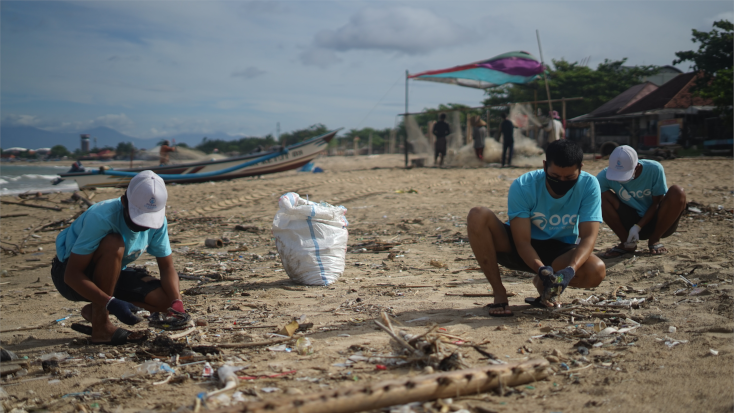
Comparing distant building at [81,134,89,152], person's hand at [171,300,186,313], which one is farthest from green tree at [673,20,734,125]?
distant building at [81,134,89,152]

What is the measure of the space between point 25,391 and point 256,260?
3.12 m

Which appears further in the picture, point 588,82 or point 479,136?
point 588,82

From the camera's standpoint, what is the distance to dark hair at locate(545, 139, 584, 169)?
2.85 meters

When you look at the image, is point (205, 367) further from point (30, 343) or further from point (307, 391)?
point (30, 343)

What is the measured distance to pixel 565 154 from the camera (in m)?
2.85

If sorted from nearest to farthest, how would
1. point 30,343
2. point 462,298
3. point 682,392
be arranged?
point 682,392 → point 30,343 → point 462,298

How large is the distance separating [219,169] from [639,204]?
11.8m

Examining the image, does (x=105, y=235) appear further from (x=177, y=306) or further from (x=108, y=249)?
(x=177, y=306)

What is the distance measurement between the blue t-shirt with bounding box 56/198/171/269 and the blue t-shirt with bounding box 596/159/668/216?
3.61m

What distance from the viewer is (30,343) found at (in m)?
2.99

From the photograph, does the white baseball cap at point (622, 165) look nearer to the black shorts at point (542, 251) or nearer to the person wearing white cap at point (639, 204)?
the person wearing white cap at point (639, 204)

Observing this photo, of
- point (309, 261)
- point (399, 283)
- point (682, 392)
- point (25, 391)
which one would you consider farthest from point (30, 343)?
point (682, 392)

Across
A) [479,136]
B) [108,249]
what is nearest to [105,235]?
[108,249]

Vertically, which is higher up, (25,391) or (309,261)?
(309,261)
